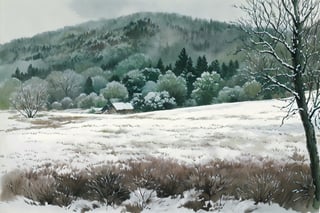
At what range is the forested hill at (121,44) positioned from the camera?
88.0 inches

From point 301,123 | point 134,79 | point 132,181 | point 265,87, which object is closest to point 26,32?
point 134,79

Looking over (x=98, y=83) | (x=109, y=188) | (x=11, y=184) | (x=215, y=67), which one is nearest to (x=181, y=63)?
(x=215, y=67)

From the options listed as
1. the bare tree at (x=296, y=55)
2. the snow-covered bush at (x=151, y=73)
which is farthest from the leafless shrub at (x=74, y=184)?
the bare tree at (x=296, y=55)

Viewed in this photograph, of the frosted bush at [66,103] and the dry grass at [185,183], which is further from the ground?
the frosted bush at [66,103]

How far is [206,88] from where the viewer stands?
220 cm

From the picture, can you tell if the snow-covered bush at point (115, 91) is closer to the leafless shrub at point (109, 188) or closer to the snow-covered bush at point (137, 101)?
the snow-covered bush at point (137, 101)

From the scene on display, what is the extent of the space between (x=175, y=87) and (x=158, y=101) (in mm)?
94

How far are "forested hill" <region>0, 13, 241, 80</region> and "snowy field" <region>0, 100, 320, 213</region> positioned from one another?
0.78ft

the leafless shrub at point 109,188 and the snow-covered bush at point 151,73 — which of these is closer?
the leafless shrub at point 109,188

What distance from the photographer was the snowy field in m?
2.16

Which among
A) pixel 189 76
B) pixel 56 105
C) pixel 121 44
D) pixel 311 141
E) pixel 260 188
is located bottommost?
pixel 260 188

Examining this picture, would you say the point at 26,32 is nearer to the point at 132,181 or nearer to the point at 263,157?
the point at 132,181

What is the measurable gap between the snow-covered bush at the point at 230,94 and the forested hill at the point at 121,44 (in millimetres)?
137

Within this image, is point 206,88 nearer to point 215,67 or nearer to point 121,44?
point 215,67
